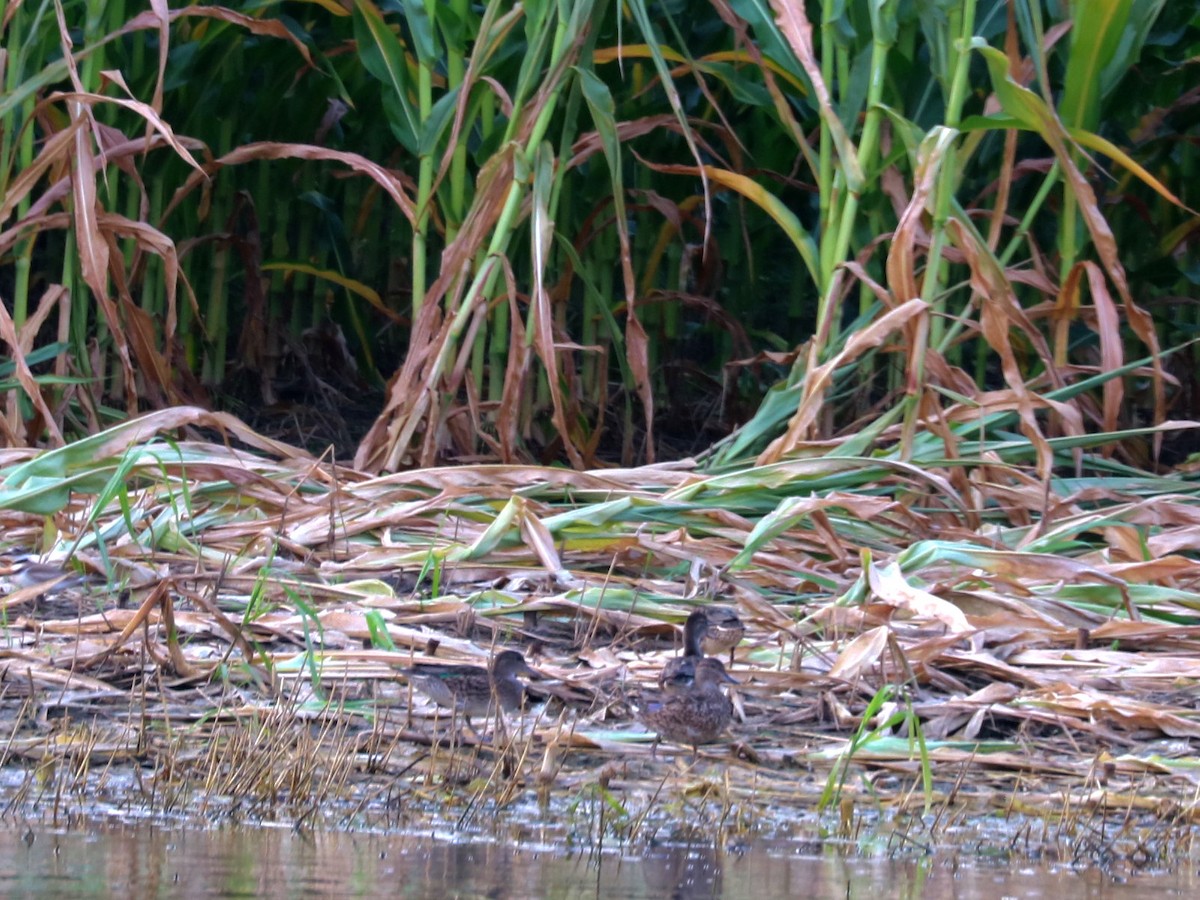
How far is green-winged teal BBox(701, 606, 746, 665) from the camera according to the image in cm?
359

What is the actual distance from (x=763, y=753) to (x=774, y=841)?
0.49m

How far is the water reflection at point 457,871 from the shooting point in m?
2.25

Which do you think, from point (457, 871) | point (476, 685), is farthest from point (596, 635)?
point (457, 871)

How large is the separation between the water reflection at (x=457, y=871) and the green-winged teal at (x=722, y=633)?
3.31 ft

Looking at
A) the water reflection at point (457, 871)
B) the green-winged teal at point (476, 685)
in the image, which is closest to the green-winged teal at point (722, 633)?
the green-winged teal at point (476, 685)

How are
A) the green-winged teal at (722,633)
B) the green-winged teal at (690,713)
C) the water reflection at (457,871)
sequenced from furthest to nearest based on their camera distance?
the green-winged teal at (722,633) < the green-winged teal at (690,713) < the water reflection at (457,871)

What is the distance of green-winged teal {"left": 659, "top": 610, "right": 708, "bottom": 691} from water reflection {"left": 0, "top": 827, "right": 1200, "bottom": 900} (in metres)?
0.49

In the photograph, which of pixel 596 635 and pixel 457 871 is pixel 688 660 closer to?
pixel 596 635

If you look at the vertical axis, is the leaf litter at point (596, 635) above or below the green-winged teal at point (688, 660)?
below

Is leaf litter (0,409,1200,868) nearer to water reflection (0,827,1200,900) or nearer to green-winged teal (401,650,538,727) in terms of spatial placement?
green-winged teal (401,650,538,727)

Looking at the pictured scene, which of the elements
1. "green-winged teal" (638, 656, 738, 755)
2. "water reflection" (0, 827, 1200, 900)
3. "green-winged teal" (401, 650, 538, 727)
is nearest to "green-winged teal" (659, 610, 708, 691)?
"green-winged teal" (638, 656, 738, 755)

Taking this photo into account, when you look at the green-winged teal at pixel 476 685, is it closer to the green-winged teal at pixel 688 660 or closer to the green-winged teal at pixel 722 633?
the green-winged teal at pixel 688 660

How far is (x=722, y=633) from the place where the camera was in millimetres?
3594

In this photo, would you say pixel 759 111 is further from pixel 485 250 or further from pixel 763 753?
pixel 763 753
